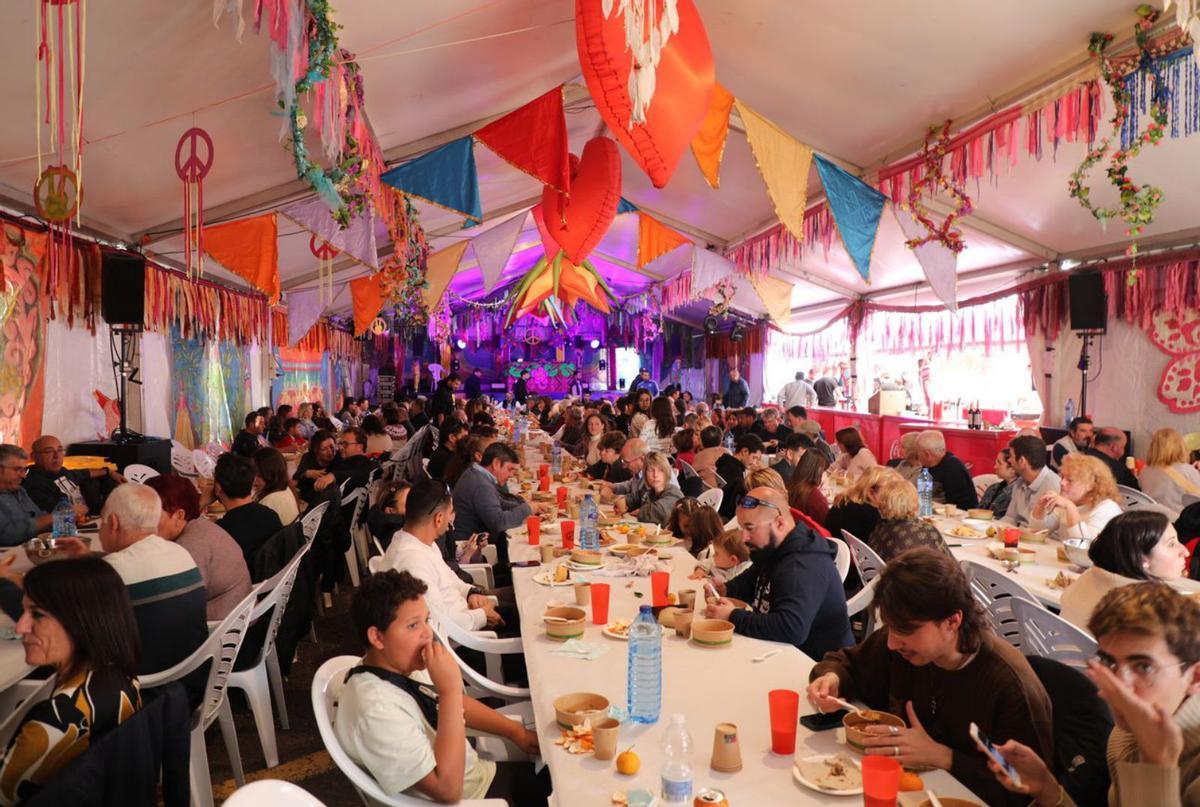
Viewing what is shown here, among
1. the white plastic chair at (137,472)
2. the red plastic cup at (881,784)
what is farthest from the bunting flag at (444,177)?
the red plastic cup at (881,784)

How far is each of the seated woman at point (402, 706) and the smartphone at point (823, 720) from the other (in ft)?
3.06

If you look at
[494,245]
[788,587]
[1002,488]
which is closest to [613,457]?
[1002,488]

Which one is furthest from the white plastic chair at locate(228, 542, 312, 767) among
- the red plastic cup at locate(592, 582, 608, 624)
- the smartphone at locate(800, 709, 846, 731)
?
the smartphone at locate(800, 709, 846, 731)

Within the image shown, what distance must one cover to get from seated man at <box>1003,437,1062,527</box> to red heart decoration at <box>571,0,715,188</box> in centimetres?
295

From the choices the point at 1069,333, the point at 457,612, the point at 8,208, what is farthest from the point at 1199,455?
the point at 8,208

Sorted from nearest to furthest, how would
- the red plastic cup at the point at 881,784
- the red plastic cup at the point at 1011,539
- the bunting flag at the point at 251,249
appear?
1. the red plastic cup at the point at 881,784
2. the red plastic cup at the point at 1011,539
3. the bunting flag at the point at 251,249

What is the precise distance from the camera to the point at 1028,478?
215 inches

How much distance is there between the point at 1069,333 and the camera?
9617 millimetres

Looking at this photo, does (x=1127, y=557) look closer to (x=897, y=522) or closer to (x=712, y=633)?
(x=897, y=522)

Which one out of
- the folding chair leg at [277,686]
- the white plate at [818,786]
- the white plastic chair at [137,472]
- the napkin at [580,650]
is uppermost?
the white plastic chair at [137,472]

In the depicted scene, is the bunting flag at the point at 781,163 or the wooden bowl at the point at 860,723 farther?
the bunting flag at the point at 781,163

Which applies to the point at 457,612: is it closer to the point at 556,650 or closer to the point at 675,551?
the point at 556,650

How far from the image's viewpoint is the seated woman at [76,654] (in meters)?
1.96

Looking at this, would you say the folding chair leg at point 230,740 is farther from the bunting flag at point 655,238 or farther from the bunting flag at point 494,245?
the bunting flag at point 494,245
